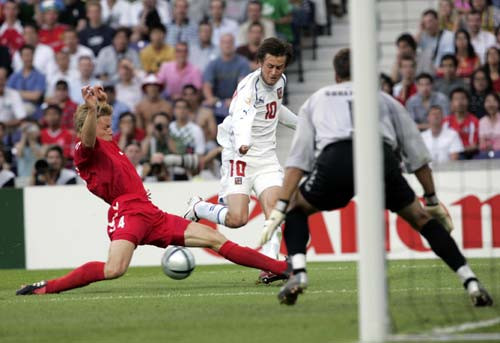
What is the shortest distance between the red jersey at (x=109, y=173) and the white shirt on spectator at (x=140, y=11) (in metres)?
10.0

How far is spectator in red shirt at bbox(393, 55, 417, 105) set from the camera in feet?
54.1

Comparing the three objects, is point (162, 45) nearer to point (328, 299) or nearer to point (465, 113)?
point (465, 113)

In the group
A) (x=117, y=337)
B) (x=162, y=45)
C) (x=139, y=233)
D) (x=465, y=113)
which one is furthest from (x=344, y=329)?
(x=162, y=45)

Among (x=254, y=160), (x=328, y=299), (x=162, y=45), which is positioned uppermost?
(x=162, y=45)

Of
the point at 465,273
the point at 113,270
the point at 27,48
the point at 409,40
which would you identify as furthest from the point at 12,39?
the point at 465,273

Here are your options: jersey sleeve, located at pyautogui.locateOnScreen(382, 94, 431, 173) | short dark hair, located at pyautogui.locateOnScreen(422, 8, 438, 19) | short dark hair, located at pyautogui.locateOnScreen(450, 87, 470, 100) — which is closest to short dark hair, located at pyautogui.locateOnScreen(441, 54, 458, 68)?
short dark hair, located at pyautogui.locateOnScreen(450, 87, 470, 100)

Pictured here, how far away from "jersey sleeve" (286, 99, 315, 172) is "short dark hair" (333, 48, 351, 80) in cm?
33

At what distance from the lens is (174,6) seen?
20109mm

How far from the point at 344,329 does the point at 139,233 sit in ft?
10.9

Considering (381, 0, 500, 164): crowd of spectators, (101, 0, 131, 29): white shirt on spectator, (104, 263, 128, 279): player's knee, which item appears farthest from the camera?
(101, 0, 131, 29): white shirt on spectator

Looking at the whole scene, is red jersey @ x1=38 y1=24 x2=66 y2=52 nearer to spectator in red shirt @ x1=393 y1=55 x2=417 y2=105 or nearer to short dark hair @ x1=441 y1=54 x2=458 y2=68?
spectator in red shirt @ x1=393 y1=55 x2=417 y2=105

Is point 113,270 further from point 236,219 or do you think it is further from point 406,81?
point 406,81

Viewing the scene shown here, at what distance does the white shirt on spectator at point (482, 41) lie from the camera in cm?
1730

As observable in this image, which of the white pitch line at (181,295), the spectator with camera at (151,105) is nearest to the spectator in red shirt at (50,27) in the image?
the spectator with camera at (151,105)
